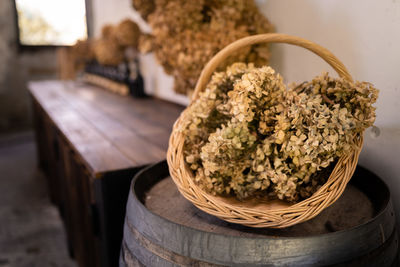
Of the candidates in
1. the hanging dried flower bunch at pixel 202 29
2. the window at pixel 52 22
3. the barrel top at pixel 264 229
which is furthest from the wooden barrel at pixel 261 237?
the window at pixel 52 22

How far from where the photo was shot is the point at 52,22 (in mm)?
5496

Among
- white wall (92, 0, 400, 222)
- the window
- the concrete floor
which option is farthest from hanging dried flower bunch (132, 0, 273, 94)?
the window

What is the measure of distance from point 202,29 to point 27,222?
2237mm

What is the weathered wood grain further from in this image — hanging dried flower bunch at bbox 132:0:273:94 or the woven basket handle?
the woven basket handle

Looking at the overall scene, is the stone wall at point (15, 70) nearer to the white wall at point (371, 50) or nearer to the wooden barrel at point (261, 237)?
the white wall at point (371, 50)

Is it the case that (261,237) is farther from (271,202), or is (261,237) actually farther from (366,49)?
(366,49)

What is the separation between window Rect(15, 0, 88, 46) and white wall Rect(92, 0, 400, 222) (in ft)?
15.5

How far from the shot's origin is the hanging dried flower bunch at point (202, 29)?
1.45 m

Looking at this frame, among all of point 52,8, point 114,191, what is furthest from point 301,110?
point 52,8

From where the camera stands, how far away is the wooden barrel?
0.69 meters

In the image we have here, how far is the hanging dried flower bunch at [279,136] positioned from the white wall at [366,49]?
32cm

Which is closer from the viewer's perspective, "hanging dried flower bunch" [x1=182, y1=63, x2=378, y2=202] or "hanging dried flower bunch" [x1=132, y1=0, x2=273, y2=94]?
"hanging dried flower bunch" [x1=182, y1=63, x2=378, y2=202]

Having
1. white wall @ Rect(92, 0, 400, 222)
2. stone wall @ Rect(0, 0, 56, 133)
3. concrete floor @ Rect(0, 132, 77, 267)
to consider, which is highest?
white wall @ Rect(92, 0, 400, 222)

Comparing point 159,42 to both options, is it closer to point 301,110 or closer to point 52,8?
point 301,110
